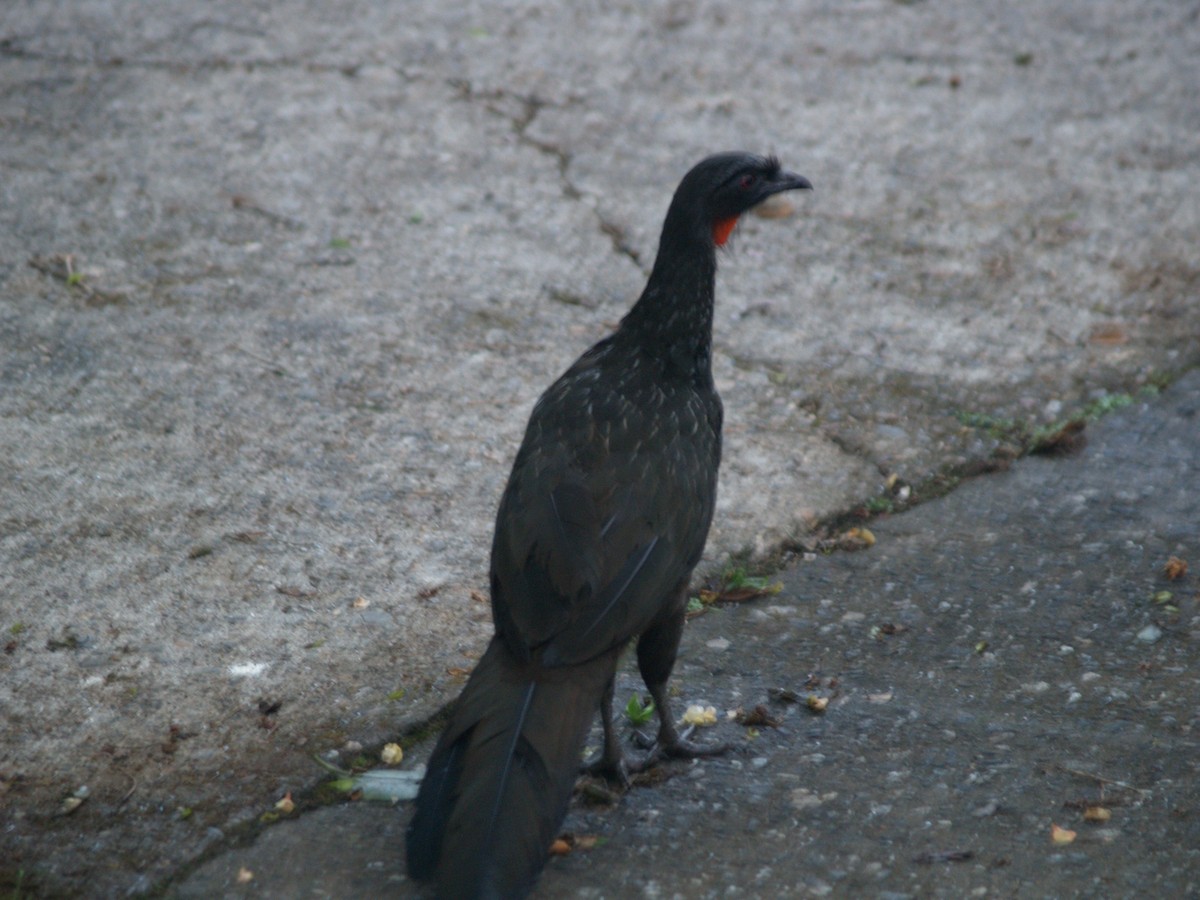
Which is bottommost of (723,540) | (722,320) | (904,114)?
(723,540)

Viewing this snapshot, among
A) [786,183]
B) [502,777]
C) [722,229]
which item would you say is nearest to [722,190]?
[722,229]

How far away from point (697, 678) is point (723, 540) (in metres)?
0.64

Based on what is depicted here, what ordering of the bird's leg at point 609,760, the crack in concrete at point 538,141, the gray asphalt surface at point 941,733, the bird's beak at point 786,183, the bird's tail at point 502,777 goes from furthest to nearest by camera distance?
the crack in concrete at point 538,141 < the bird's beak at point 786,183 < the bird's leg at point 609,760 < the gray asphalt surface at point 941,733 < the bird's tail at point 502,777

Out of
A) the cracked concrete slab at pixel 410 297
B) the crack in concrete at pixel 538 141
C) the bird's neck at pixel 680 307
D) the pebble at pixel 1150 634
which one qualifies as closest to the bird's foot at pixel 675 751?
the cracked concrete slab at pixel 410 297

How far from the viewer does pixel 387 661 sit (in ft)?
12.0

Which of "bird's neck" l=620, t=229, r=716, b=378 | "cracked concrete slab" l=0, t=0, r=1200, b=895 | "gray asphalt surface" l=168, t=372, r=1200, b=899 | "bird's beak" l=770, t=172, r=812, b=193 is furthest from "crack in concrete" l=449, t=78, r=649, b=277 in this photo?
"gray asphalt surface" l=168, t=372, r=1200, b=899

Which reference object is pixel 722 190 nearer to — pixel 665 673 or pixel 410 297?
pixel 665 673

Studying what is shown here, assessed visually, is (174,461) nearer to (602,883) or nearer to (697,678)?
(697,678)

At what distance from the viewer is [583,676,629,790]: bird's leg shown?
333cm

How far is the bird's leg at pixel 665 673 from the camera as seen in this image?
3.33m

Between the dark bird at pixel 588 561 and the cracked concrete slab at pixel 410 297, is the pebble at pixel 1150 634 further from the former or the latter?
Result: the dark bird at pixel 588 561

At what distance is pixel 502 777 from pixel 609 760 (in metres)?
0.66

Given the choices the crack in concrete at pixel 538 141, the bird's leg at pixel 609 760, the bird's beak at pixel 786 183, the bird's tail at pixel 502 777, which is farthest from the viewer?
the crack in concrete at pixel 538 141

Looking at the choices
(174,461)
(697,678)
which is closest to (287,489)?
(174,461)
